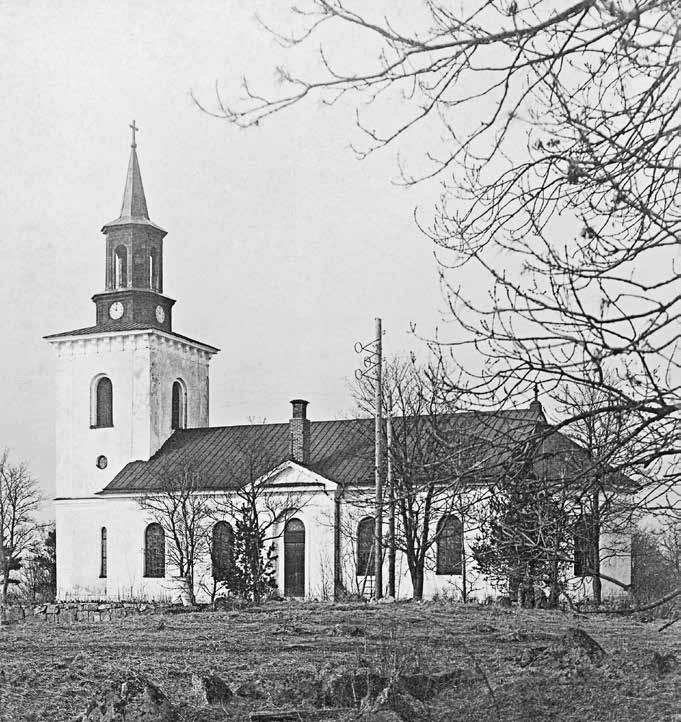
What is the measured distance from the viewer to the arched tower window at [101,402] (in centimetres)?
4672

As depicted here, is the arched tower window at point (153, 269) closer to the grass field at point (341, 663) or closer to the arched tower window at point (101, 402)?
the arched tower window at point (101, 402)

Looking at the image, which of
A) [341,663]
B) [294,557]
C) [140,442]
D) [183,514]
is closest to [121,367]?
[140,442]

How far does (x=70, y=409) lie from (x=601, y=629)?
34118mm

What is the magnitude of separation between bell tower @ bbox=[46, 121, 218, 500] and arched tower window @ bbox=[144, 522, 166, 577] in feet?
10.7

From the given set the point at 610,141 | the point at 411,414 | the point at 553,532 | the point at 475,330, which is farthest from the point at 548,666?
the point at 411,414

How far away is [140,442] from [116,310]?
5.57 meters

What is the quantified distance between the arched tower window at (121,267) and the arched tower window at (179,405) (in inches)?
192

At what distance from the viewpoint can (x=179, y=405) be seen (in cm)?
4809

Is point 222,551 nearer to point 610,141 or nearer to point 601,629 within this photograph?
point 601,629

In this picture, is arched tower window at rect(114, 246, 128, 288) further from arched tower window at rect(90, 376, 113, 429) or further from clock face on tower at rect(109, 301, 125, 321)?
→ arched tower window at rect(90, 376, 113, 429)

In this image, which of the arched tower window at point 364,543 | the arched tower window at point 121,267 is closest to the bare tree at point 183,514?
the arched tower window at point 364,543

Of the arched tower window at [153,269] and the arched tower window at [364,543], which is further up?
the arched tower window at [153,269]

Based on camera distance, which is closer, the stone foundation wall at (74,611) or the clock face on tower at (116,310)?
the stone foundation wall at (74,611)

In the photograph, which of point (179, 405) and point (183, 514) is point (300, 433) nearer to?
point (183, 514)
